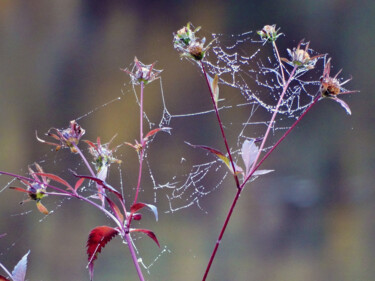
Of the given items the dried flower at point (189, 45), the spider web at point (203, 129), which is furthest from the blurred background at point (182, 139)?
the dried flower at point (189, 45)

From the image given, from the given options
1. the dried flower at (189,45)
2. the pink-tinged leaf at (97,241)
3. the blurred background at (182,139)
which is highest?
the dried flower at (189,45)

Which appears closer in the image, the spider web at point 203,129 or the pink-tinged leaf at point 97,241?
the pink-tinged leaf at point 97,241

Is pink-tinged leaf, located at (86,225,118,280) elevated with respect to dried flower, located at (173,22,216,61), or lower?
lower

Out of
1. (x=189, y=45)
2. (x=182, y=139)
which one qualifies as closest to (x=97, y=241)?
(x=189, y=45)

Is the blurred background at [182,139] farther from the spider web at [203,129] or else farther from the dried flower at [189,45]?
the dried flower at [189,45]

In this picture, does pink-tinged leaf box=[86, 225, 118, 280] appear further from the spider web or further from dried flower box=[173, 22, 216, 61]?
the spider web

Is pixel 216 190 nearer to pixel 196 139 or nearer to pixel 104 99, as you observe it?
pixel 196 139

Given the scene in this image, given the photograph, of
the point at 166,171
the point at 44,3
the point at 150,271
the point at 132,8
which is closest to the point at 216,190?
the point at 166,171

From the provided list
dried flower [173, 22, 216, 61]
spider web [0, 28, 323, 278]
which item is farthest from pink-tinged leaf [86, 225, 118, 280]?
spider web [0, 28, 323, 278]

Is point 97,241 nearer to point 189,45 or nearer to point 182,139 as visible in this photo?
point 189,45
